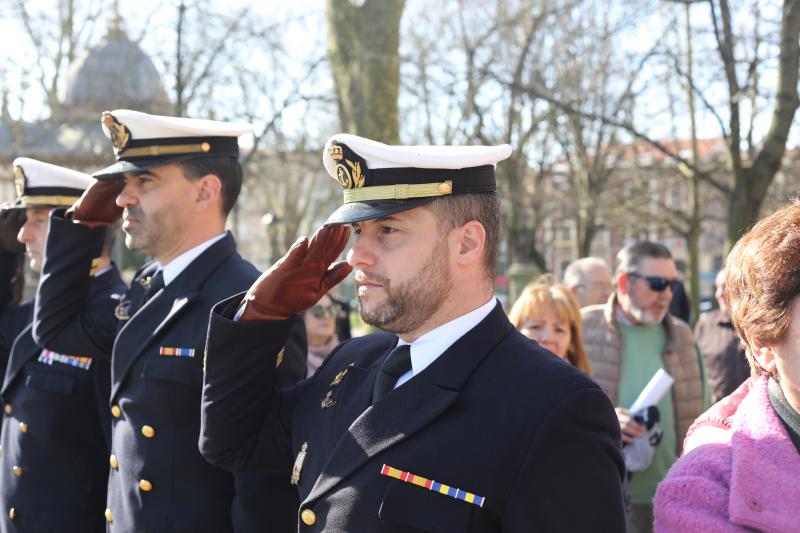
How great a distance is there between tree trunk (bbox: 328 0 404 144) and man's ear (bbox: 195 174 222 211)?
658 cm

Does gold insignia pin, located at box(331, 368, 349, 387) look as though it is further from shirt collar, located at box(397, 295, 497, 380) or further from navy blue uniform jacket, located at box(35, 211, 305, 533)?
navy blue uniform jacket, located at box(35, 211, 305, 533)

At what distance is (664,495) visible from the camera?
228 centimetres

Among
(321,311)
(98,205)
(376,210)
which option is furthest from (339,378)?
(321,311)

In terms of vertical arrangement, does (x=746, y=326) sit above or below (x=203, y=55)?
below

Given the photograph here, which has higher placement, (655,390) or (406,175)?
(406,175)

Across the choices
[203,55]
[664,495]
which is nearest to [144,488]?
[664,495]

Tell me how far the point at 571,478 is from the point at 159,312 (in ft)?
5.99

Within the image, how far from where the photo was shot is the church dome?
14.0 meters

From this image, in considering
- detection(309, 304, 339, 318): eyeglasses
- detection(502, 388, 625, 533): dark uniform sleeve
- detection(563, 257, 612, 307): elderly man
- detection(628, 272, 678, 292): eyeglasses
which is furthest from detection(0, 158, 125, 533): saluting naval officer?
detection(563, 257, 612, 307): elderly man

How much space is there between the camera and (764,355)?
7.32ft

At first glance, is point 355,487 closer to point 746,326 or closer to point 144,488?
point 746,326

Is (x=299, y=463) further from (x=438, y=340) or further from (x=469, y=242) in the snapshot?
(x=469, y=242)

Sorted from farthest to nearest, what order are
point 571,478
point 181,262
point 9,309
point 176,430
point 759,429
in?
point 9,309 → point 181,262 → point 176,430 → point 759,429 → point 571,478

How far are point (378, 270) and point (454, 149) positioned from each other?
1.15 feet
